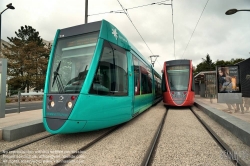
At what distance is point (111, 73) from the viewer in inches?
187

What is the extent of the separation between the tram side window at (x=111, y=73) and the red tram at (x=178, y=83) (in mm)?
6126

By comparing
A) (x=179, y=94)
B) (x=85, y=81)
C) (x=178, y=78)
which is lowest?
(x=179, y=94)

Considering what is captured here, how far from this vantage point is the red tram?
1064 centimetres

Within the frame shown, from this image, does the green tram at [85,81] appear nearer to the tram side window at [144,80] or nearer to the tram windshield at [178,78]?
the tram side window at [144,80]

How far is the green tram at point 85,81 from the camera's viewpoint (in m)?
3.94

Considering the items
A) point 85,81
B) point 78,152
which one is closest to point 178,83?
point 85,81

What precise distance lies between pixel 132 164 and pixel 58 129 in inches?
74.1

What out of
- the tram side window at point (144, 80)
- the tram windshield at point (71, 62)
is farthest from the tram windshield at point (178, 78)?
the tram windshield at point (71, 62)

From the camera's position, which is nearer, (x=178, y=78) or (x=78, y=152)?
(x=78, y=152)

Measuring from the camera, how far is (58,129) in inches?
154

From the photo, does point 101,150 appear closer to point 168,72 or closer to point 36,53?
point 168,72

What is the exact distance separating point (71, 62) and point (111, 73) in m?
1.10

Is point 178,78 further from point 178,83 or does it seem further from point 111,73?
point 111,73

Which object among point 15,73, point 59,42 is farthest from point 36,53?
point 59,42
